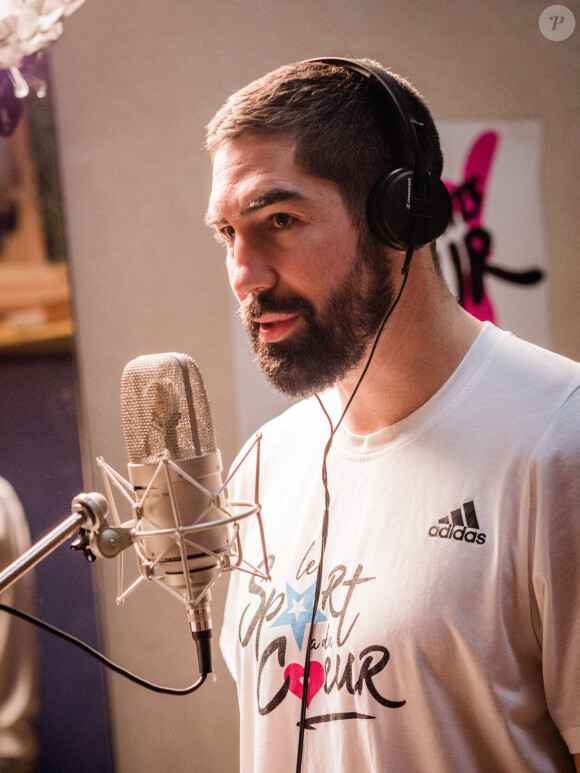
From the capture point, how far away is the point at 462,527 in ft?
2.90

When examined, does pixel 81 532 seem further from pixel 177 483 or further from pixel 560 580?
pixel 560 580

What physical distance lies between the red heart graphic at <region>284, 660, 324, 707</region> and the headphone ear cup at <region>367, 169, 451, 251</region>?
58cm

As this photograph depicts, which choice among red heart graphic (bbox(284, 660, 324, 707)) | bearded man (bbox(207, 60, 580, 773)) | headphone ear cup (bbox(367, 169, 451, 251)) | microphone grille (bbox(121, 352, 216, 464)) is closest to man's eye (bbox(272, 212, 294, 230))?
bearded man (bbox(207, 60, 580, 773))

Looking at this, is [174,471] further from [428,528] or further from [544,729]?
[544,729]

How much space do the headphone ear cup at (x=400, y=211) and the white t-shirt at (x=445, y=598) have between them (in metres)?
0.18

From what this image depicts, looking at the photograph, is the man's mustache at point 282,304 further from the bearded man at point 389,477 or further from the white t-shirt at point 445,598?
the white t-shirt at point 445,598

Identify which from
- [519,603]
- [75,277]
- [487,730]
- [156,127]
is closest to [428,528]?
[519,603]

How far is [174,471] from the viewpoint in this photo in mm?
708

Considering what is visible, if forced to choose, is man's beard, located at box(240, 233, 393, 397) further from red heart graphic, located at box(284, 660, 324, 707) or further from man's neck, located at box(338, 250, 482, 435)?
red heart graphic, located at box(284, 660, 324, 707)

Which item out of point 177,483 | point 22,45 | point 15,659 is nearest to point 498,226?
point 22,45

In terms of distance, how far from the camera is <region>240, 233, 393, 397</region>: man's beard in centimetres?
96

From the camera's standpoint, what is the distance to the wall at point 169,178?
1.49 m

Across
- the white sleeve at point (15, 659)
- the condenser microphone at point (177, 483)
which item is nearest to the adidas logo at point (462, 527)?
Result: the condenser microphone at point (177, 483)

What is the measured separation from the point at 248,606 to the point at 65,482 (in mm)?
567
